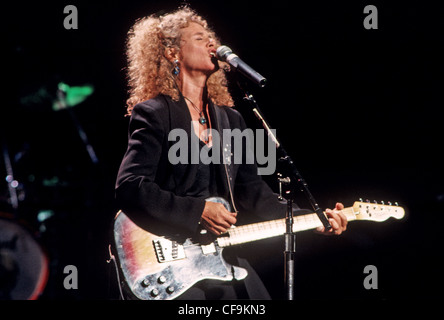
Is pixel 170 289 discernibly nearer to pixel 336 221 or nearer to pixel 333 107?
pixel 336 221

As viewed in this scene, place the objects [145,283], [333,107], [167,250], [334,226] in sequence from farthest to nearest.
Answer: [333,107] → [334,226] → [167,250] → [145,283]

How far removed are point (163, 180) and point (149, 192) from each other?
0.74 ft

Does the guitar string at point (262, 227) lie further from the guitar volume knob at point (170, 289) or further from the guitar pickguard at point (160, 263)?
the guitar volume knob at point (170, 289)

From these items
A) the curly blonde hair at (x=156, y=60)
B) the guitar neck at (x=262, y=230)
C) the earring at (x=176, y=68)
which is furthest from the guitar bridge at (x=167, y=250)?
the earring at (x=176, y=68)

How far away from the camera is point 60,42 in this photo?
11.1 feet

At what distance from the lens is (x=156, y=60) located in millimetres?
2670

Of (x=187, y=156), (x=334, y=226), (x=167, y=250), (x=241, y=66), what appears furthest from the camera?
(x=334, y=226)

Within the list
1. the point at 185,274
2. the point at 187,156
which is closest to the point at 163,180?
the point at 187,156

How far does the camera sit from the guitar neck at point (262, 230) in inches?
90.3

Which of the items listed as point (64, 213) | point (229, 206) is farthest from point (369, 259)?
point (64, 213)

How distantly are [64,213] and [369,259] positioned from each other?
9.71ft
